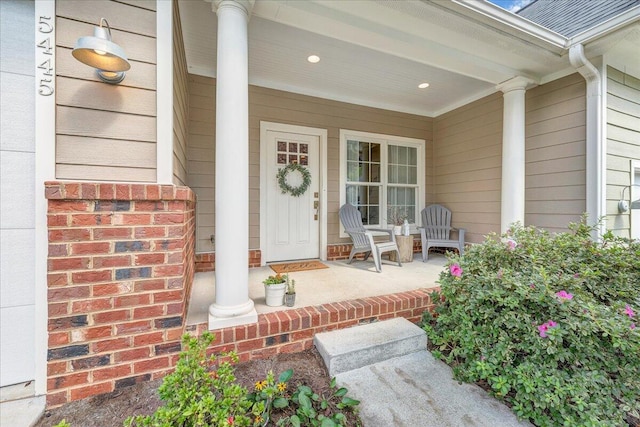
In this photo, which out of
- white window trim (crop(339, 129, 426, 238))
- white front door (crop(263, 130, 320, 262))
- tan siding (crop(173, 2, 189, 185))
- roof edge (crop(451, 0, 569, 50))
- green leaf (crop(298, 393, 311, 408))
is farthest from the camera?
white window trim (crop(339, 129, 426, 238))

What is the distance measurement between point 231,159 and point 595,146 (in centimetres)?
372

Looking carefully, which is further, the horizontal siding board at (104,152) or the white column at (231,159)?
the white column at (231,159)

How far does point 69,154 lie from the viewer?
1456 millimetres

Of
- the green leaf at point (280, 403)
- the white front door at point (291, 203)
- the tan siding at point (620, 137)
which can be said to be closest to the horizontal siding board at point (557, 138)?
the tan siding at point (620, 137)

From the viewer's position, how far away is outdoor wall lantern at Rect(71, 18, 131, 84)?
1.26 m

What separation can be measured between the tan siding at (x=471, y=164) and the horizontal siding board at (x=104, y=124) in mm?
4200

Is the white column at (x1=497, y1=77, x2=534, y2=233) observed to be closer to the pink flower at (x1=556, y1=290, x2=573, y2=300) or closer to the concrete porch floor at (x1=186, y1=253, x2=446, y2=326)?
the concrete porch floor at (x1=186, y1=253, x2=446, y2=326)

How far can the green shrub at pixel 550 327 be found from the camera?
4.19 ft

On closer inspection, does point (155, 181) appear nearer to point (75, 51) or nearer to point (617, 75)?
point (75, 51)

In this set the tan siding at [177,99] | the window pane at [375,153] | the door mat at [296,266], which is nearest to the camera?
the tan siding at [177,99]

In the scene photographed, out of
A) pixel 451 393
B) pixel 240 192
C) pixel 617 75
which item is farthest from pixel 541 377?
pixel 617 75

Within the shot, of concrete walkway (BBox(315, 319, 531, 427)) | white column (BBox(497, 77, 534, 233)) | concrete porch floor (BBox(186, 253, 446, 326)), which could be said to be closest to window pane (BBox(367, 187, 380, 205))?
concrete porch floor (BBox(186, 253, 446, 326))

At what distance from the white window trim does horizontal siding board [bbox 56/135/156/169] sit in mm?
2849

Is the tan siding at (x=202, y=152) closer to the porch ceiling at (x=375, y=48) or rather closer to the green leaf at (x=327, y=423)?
the porch ceiling at (x=375, y=48)
